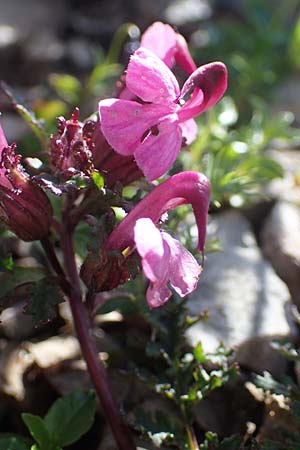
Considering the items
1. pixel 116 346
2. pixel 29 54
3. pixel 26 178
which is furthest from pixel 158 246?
pixel 29 54

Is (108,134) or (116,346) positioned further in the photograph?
(116,346)

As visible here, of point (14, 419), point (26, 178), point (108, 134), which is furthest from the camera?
point (14, 419)

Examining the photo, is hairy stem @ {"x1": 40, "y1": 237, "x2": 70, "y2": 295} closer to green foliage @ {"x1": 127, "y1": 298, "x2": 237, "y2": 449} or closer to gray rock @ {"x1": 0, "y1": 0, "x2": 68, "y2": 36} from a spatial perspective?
green foliage @ {"x1": 127, "y1": 298, "x2": 237, "y2": 449}

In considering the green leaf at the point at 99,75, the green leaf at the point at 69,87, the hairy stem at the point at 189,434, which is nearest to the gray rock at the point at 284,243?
the hairy stem at the point at 189,434

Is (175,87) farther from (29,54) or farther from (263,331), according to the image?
(29,54)

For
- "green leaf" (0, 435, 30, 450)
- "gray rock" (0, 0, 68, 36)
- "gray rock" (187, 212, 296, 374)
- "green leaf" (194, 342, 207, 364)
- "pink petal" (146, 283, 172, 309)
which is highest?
"pink petal" (146, 283, 172, 309)

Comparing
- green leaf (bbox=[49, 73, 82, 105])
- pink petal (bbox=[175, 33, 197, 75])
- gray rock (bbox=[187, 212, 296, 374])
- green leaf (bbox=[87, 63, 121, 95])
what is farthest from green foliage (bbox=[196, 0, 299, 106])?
pink petal (bbox=[175, 33, 197, 75])
